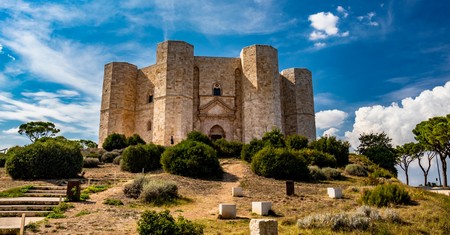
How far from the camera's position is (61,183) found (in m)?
13.2

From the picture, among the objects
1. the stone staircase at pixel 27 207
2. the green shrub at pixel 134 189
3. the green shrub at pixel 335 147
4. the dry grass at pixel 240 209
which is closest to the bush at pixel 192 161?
the dry grass at pixel 240 209

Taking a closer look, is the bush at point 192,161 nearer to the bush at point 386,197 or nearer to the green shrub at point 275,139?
the green shrub at point 275,139

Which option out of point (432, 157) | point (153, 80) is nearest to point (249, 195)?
point (153, 80)

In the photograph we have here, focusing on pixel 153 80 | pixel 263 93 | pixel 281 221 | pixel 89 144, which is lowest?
pixel 281 221

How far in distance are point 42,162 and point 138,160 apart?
5296mm

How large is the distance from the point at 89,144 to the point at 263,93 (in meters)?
33.0

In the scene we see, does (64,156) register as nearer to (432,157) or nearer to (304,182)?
→ (304,182)

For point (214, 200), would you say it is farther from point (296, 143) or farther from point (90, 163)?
point (296, 143)

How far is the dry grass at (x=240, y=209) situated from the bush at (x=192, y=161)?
0.67 m

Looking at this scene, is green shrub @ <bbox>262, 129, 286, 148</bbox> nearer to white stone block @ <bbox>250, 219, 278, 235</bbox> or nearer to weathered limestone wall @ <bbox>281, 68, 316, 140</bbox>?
weathered limestone wall @ <bbox>281, 68, 316, 140</bbox>

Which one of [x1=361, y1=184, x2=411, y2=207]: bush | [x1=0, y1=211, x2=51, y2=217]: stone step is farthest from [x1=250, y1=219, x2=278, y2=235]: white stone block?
[x1=0, y1=211, x2=51, y2=217]: stone step

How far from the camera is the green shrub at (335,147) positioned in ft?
72.0

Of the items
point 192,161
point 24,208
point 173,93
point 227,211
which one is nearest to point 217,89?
point 173,93

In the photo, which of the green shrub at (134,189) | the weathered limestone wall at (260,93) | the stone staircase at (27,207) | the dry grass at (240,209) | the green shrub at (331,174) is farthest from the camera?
the weathered limestone wall at (260,93)
